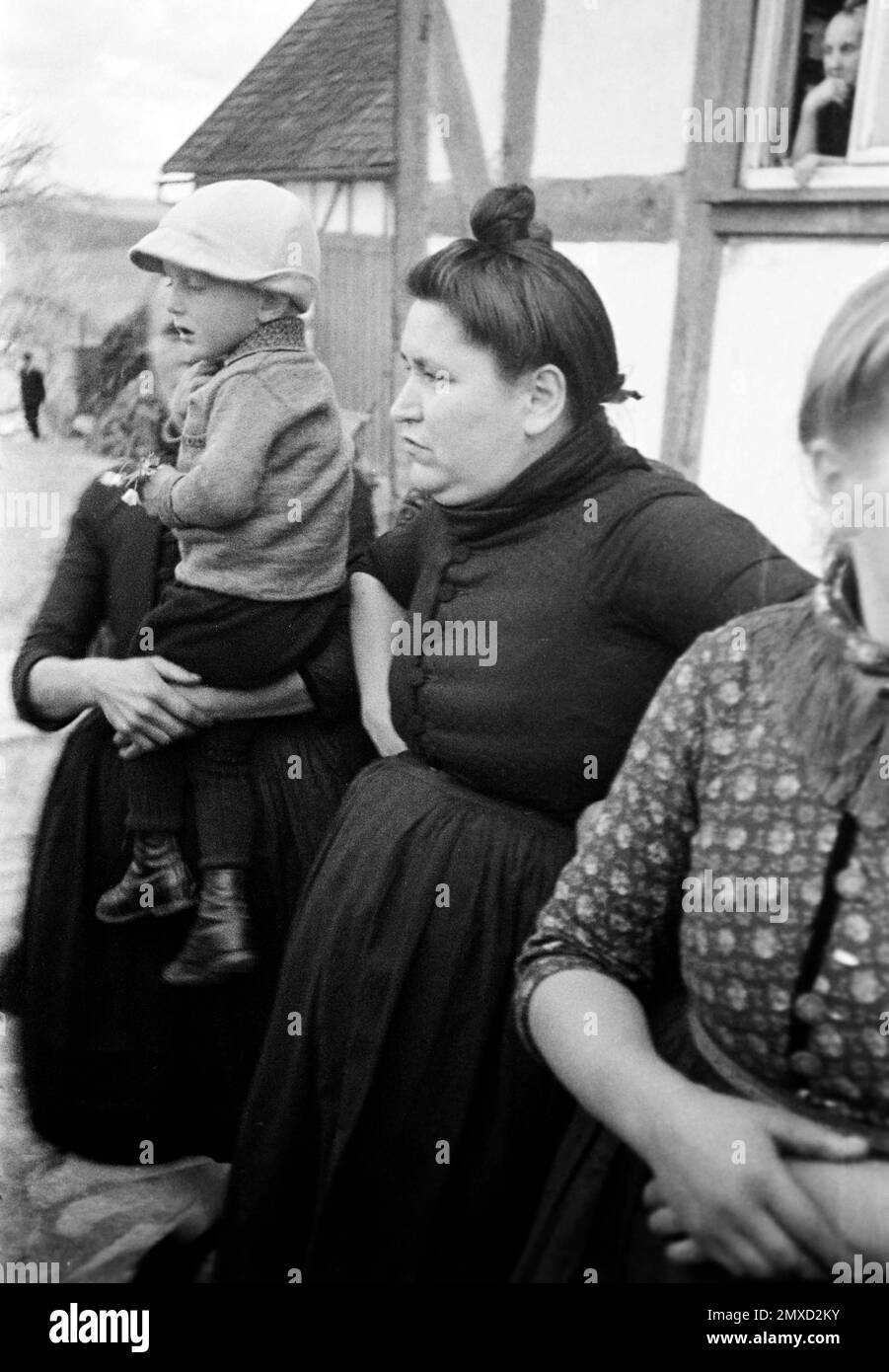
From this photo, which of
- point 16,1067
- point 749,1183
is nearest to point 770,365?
point 749,1183

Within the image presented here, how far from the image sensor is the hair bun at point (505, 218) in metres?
1.57

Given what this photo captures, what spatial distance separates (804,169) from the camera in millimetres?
1522

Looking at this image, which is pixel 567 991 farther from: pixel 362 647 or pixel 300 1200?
pixel 362 647

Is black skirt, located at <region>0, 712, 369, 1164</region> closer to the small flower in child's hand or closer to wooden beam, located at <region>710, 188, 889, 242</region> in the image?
the small flower in child's hand

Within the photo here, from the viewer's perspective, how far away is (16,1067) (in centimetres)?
221

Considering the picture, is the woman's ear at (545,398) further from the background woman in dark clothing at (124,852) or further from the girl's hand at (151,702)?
the girl's hand at (151,702)

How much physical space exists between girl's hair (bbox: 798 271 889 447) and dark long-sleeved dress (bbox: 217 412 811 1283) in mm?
360

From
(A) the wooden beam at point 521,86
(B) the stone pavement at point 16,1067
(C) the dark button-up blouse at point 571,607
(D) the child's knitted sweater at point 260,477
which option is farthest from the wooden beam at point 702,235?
(B) the stone pavement at point 16,1067

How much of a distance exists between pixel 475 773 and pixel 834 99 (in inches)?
34.8

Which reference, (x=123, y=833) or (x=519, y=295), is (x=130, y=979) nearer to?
(x=123, y=833)

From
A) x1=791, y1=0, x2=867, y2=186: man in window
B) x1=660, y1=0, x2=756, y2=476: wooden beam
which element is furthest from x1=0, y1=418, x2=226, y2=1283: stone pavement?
x1=791, y1=0, x2=867, y2=186: man in window

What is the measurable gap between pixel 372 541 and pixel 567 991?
877 mm

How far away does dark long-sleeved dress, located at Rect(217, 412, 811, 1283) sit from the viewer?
5.08ft
